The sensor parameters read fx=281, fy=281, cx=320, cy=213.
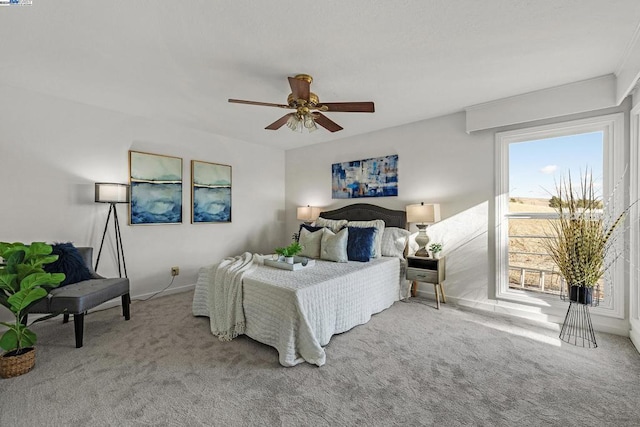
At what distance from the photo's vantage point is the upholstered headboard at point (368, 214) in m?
4.00

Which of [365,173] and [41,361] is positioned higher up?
[365,173]

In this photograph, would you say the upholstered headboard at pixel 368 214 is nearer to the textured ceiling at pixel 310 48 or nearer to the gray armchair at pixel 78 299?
the textured ceiling at pixel 310 48

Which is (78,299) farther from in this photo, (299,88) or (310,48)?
(310,48)

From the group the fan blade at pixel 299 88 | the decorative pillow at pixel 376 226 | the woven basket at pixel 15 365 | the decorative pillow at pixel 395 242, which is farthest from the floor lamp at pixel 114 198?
the decorative pillow at pixel 395 242

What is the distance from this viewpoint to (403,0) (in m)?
1.70

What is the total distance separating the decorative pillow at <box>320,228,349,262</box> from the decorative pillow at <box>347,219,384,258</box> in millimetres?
396

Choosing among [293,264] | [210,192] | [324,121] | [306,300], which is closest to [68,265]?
[210,192]

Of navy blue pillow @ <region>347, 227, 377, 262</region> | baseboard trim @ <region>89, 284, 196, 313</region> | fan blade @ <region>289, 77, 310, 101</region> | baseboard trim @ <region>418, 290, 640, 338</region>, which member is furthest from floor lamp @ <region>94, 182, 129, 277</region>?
baseboard trim @ <region>418, 290, 640, 338</region>

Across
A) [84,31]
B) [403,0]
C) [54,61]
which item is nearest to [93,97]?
[54,61]

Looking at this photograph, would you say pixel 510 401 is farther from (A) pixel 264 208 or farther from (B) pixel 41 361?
(A) pixel 264 208

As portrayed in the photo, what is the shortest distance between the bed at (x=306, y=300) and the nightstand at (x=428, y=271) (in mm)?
206

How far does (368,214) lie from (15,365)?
3.86 m

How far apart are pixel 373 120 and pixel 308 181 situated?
70.7 inches

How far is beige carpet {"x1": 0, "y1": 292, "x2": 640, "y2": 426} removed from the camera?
64.4 inches
